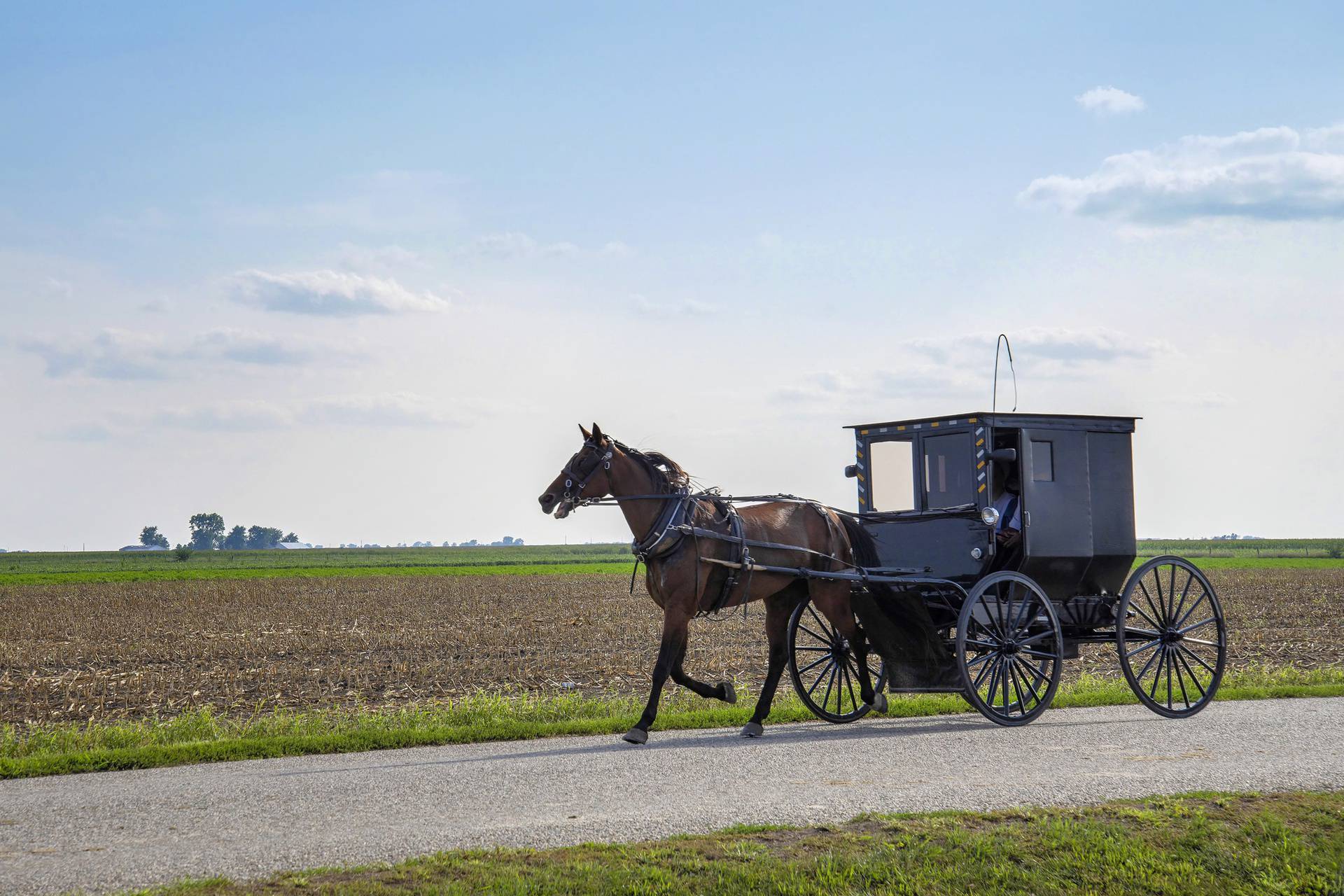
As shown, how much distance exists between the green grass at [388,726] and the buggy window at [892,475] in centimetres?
216

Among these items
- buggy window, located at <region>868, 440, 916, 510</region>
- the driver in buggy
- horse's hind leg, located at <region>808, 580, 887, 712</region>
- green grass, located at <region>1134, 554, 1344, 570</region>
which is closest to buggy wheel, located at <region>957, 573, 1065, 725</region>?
the driver in buggy

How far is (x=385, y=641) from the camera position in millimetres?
25094

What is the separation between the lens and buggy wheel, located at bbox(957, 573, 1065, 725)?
11.1 metres

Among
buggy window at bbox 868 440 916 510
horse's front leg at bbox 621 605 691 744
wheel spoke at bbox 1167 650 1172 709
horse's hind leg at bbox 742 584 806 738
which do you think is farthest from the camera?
buggy window at bbox 868 440 916 510

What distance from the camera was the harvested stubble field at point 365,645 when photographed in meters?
16.9

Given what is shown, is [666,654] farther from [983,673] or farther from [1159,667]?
[1159,667]

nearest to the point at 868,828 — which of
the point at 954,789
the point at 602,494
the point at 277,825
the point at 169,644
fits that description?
the point at 954,789

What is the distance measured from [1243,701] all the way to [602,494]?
7339 mm

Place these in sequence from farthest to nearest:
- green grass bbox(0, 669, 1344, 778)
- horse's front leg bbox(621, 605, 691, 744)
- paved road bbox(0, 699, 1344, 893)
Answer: horse's front leg bbox(621, 605, 691, 744) < green grass bbox(0, 669, 1344, 778) < paved road bbox(0, 699, 1344, 893)

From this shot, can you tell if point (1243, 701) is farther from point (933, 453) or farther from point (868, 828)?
point (868, 828)

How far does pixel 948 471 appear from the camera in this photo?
12227mm

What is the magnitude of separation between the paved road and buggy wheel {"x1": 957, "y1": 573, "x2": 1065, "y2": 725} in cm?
30

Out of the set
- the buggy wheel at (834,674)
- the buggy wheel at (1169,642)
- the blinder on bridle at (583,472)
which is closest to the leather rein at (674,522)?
the blinder on bridle at (583,472)

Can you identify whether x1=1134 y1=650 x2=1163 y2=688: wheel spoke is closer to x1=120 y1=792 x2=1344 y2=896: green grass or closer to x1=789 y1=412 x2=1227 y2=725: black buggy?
x1=789 y1=412 x2=1227 y2=725: black buggy
